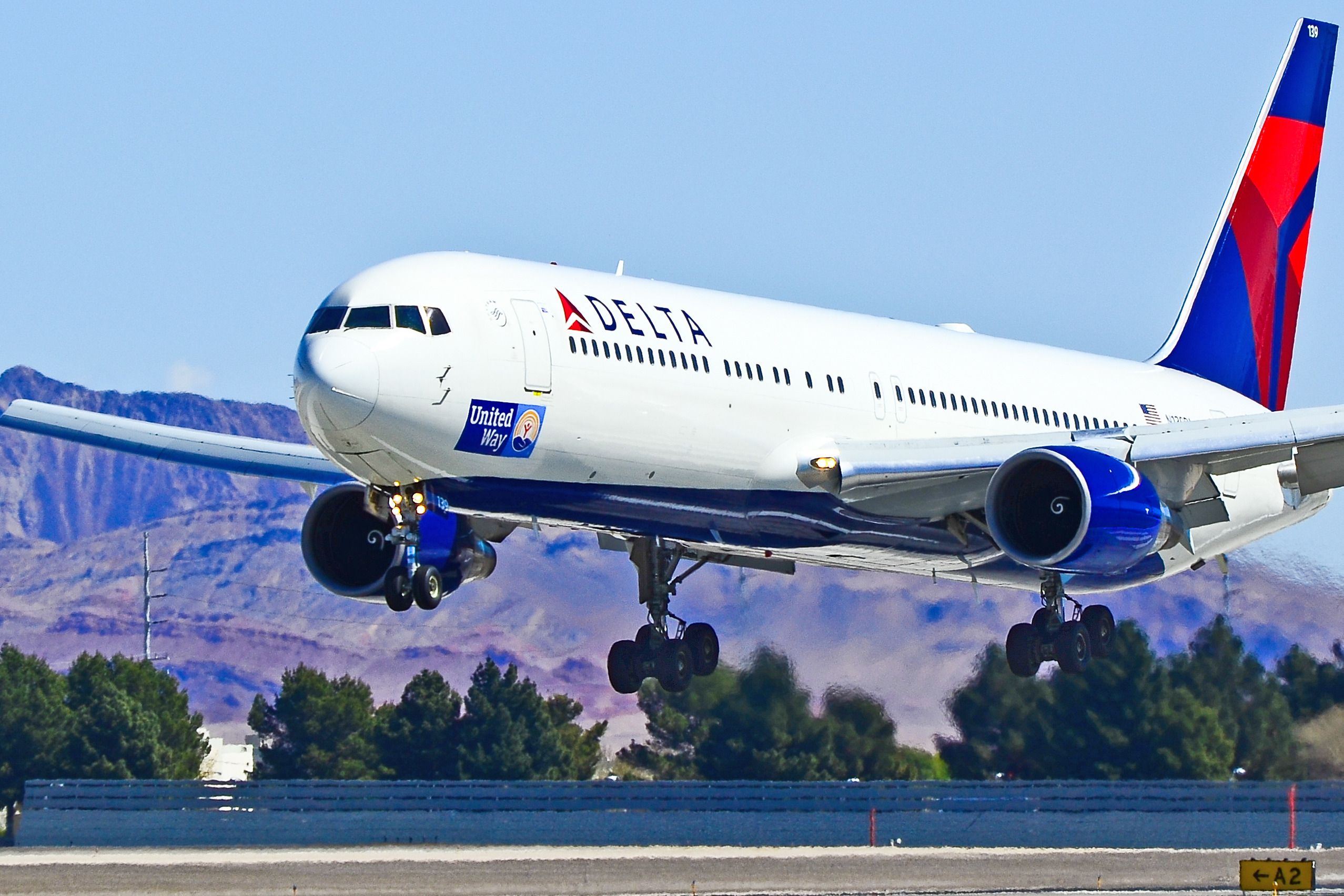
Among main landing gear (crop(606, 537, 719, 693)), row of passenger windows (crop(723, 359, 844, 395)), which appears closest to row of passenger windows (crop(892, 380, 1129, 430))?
row of passenger windows (crop(723, 359, 844, 395))

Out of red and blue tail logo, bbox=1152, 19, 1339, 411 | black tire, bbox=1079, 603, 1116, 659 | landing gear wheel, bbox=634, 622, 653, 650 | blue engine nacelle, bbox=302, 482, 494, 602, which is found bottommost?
landing gear wheel, bbox=634, 622, 653, 650

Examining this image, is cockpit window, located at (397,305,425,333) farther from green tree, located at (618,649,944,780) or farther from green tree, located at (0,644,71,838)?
green tree, located at (0,644,71,838)

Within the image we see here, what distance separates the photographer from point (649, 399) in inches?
1187

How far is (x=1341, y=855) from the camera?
5106 cm

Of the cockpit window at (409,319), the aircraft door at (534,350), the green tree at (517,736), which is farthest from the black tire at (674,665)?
the green tree at (517,736)

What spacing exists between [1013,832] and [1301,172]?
17.1 m

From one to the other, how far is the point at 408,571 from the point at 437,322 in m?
3.78

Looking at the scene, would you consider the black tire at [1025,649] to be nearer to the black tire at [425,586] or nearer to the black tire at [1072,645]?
the black tire at [1072,645]

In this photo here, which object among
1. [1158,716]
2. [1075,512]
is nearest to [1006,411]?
[1075,512]

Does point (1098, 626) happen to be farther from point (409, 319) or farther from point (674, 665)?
point (409, 319)

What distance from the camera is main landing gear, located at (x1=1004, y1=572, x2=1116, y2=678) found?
119ft

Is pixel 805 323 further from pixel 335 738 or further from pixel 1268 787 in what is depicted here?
pixel 335 738

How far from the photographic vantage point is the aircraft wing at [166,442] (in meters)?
37.5

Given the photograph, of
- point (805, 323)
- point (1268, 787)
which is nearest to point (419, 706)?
point (1268, 787)
